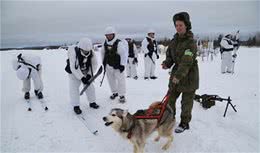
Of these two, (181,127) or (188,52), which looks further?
(181,127)

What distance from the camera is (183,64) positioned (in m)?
3.98

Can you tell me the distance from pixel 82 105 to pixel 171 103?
2.47m

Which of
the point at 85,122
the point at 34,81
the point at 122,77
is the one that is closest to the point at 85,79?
the point at 85,122

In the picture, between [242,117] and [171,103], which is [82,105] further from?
[242,117]

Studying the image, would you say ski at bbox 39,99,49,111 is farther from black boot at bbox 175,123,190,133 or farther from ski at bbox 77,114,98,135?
black boot at bbox 175,123,190,133

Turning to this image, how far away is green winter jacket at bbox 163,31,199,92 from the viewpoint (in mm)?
3984

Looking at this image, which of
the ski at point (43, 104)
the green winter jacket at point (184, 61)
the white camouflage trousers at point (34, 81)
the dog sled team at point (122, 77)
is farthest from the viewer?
the white camouflage trousers at point (34, 81)

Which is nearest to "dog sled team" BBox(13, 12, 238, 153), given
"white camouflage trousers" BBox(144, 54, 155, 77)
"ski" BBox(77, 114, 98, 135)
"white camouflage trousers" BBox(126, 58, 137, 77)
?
"ski" BBox(77, 114, 98, 135)

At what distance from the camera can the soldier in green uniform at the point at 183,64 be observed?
3996mm

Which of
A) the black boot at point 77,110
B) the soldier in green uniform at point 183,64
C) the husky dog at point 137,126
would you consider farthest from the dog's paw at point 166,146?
the black boot at point 77,110

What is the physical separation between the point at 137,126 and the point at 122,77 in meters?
2.77

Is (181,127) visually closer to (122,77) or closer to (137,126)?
(137,126)

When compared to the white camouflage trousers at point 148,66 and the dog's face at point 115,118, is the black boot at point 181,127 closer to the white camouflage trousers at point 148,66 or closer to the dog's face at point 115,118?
the dog's face at point 115,118

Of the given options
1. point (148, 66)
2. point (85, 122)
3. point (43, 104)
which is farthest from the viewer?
point (148, 66)
